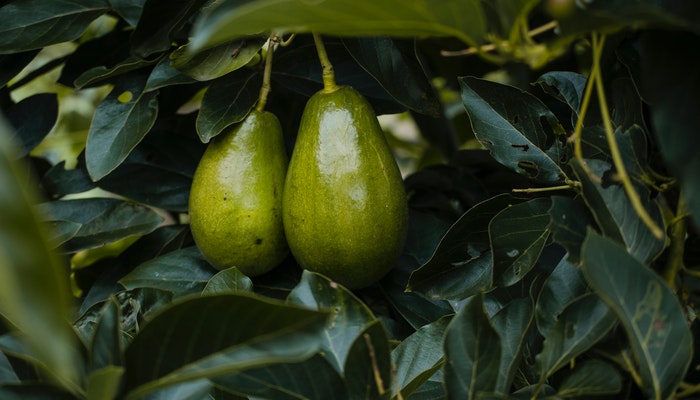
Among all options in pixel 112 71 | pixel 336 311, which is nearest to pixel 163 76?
pixel 112 71

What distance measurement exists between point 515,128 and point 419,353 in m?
0.24

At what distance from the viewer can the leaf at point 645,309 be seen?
1.66ft

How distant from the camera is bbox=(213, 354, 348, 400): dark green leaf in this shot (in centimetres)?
56

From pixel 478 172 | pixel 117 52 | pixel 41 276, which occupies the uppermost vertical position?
pixel 41 276

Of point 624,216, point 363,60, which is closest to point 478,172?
point 363,60

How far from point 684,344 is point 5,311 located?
51 cm

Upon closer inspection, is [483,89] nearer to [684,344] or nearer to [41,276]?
[684,344]

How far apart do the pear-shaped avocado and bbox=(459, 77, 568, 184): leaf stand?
0.10 meters

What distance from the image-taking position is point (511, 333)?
24.9 inches

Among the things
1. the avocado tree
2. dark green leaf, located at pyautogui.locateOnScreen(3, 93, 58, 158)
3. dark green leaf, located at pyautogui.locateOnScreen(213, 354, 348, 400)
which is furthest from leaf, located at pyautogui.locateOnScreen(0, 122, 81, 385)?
dark green leaf, located at pyautogui.locateOnScreen(3, 93, 58, 158)

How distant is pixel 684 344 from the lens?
1.72 feet

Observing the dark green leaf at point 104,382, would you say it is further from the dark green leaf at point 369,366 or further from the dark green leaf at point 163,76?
the dark green leaf at point 163,76

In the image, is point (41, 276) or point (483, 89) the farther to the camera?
point (483, 89)

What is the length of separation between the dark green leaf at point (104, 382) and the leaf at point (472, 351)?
0.74 ft
